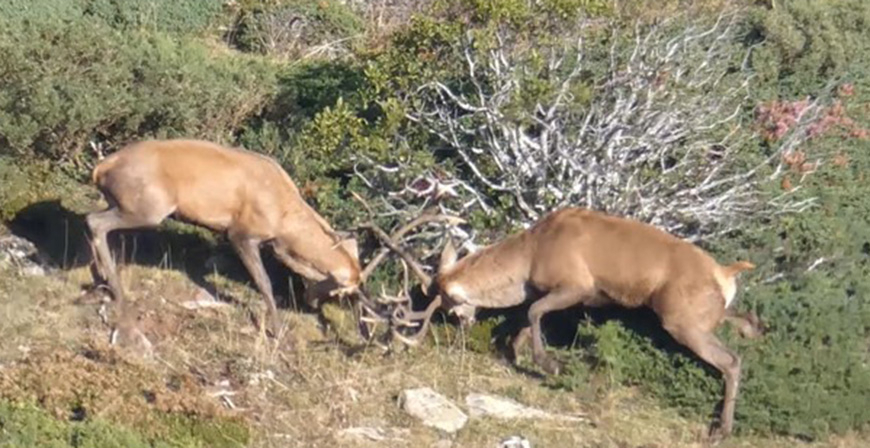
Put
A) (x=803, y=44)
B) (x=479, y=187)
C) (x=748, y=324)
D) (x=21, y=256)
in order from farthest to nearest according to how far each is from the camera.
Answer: (x=803, y=44)
(x=479, y=187)
(x=21, y=256)
(x=748, y=324)

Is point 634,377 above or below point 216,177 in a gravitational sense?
below

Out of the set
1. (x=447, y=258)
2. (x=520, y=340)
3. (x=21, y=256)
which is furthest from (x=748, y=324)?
(x=21, y=256)

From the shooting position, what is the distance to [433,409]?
12.7m

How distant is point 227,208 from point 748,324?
394cm

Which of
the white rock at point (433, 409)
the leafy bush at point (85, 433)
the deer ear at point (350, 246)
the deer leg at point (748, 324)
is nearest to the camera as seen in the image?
the leafy bush at point (85, 433)

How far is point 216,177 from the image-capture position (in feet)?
44.6

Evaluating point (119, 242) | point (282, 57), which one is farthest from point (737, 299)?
point (282, 57)

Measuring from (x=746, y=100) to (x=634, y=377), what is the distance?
4020 millimetres

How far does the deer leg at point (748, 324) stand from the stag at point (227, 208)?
2.80 meters

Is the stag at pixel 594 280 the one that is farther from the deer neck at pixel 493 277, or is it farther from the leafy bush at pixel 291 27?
the leafy bush at pixel 291 27

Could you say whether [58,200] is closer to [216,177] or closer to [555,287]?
[216,177]

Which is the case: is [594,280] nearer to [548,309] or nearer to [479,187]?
[548,309]

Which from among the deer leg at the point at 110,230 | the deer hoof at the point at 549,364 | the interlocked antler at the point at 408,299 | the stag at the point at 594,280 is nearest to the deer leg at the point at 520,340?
the stag at the point at 594,280

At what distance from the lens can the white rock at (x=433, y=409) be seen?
12500mm
